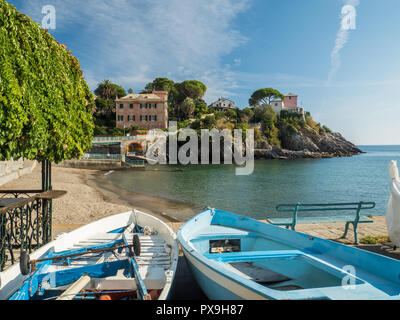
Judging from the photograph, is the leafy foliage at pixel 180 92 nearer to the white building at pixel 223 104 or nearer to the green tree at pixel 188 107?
the green tree at pixel 188 107

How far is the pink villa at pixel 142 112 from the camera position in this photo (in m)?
65.9

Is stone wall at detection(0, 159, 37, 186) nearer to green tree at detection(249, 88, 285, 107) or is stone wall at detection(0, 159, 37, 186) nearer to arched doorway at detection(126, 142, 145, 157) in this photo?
arched doorway at detection(126, 142, 145, 157)

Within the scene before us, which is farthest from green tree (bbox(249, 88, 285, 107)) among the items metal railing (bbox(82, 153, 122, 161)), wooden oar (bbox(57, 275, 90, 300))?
wooden oar (bbox(57, 275, 90, 300))

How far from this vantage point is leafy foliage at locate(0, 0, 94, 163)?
3607 millimetres

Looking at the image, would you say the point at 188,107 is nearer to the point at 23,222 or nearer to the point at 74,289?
the point at 23,222

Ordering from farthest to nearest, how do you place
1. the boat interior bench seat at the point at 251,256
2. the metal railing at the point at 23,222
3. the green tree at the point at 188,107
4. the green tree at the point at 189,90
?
the green tree at the point at 189,90
the green tree at the point at 188,107
the metal railing at the point at 23,222
the boat interior bench seat at the point at 251,256

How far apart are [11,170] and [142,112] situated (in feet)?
153

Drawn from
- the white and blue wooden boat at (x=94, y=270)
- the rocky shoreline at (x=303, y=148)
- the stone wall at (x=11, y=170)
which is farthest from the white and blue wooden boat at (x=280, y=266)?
the rocky shoreline at (x=303, y=148)

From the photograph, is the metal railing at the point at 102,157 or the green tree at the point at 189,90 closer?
the metal railing at the point at 102,157

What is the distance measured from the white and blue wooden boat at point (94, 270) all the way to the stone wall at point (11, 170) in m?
17.3

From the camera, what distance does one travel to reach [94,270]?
466 centimetres

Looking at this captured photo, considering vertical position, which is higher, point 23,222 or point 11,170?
point 11,170

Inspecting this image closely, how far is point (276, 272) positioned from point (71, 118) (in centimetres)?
529

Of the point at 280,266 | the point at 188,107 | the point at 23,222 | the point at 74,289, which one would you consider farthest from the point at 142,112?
the point at 74,289
